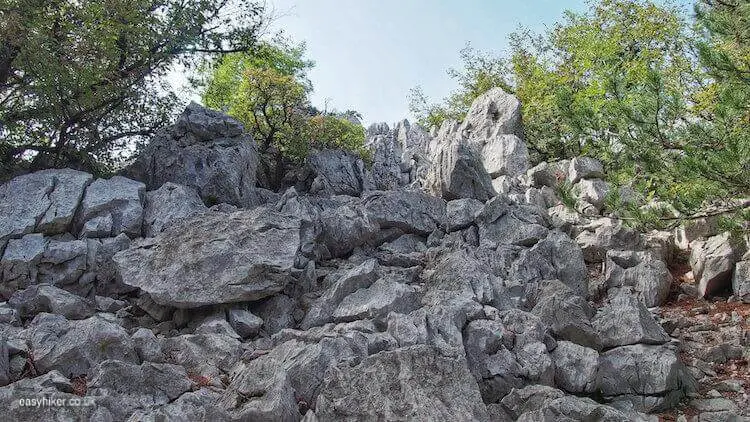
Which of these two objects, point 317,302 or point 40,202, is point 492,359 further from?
point 40,202

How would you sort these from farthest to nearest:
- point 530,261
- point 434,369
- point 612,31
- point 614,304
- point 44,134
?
point 612,31
point 44,134
point 530,261
point 614,304
point 434,369

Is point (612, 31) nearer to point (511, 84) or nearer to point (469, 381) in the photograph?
point (511, 84)

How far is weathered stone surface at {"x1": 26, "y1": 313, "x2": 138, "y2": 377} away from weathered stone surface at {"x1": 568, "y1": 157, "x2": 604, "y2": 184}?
19467 millimetres

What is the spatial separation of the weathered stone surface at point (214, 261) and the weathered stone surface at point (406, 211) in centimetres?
424

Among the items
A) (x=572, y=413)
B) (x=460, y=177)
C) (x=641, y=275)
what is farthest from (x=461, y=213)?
(x=572, y=413)

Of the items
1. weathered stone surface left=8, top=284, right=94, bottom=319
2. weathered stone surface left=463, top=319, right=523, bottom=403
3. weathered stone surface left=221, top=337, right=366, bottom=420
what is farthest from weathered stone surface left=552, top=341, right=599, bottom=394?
weathered stone surface left=8, top=284, right=94, bottom=319

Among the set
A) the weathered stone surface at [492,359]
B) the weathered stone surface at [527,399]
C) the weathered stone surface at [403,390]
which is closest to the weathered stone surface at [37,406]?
the weathered stone surface at [403,390]

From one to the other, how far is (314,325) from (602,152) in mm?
8618

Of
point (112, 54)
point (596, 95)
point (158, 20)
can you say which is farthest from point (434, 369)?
point (596, 95)

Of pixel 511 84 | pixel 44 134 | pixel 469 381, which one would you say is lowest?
pixel 469 381

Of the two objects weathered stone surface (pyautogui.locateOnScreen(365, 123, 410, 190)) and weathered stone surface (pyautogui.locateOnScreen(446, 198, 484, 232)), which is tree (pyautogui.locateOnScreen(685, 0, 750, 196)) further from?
weathered stone surface (pyautogui.locateOnScreen(365, 123, 410, 190))

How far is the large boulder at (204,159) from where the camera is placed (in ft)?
70.3

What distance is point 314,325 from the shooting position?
14242 mm

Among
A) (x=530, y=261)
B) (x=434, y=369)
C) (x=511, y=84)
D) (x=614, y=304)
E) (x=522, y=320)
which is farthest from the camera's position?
(x=511, y=84)
